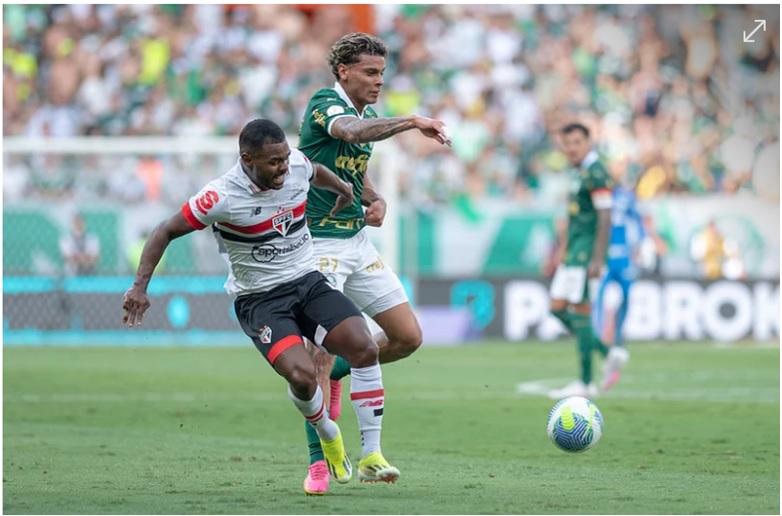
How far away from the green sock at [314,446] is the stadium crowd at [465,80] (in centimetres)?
1590

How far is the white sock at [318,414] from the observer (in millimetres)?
8203

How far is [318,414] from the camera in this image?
8.27m

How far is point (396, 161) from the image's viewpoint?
81.4 feet

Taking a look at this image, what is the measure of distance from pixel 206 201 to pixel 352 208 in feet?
4.69

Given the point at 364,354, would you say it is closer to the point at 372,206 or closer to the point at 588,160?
the point at 372,206

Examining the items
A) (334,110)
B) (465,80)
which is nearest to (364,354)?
(334,110)

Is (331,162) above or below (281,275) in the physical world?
above

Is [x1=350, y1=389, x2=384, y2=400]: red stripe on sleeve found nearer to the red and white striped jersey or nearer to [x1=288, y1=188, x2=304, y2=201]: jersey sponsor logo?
the red and white striped jersey

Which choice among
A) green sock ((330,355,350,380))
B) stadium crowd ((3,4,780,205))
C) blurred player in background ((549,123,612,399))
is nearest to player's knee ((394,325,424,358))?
green sock ((330,355,350,380))

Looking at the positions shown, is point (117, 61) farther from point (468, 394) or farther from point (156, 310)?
point (468, 394)

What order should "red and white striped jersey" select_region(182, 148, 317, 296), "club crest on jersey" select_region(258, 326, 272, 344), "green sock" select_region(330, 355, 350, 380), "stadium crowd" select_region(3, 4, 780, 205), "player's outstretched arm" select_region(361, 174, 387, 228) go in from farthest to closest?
1. "stadium crowd" select_region(3, 4, 780, 205)
2. "green sock" select_region(330, 355, 350, 380)
3. "player's outstretched arm" select_region(361, 174, 387, 228)
4. "club crest on jersey" select_region(258, 326, 272, 344)
5. "red and white striped jersey" select_region(182, 148, 317, 296)

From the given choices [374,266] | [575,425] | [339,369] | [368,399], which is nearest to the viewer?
[368,399]

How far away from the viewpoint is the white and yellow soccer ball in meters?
9.09

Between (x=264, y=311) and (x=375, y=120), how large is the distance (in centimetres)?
122
